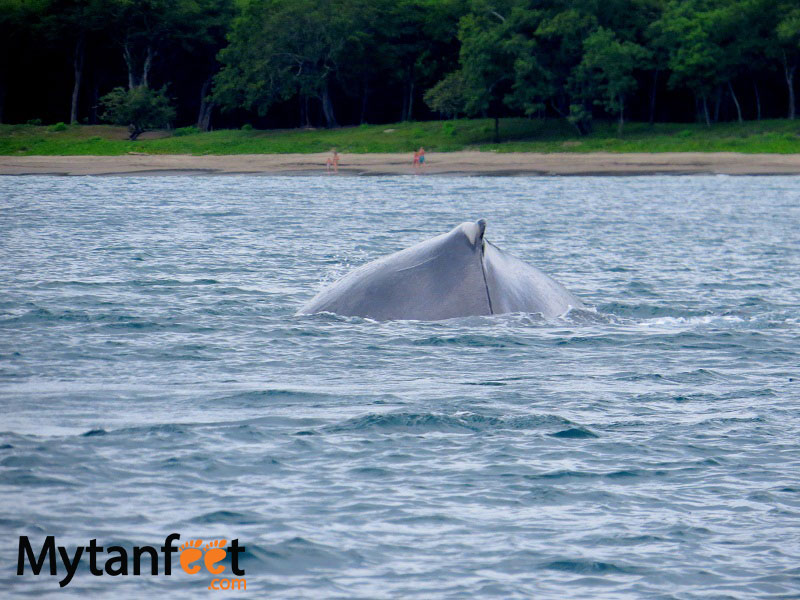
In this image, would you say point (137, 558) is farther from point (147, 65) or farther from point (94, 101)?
point (94, 101)

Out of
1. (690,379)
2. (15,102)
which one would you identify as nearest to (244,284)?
(690,379)

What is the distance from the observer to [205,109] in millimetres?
74000

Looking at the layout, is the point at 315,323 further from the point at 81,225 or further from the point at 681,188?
the point at 681,188

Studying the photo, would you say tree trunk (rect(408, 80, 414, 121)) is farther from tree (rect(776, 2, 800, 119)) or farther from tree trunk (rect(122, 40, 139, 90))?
tree (rect(776, 2, 800, 119))

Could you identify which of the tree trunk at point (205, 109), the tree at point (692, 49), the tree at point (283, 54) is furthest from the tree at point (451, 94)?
the tree trunk at point (205, 109)

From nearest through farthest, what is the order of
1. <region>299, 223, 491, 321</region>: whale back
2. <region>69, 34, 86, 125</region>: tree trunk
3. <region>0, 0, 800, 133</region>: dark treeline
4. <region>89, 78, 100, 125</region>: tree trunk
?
<region>299, 223, 491, 321</region>: whale back → <region>0, 0, 800, 133</region>: dark treeline → <region>69, 34, 86, 125</region>: tree trunk → <region>89, 78, 100, 125</region>: tree trunk

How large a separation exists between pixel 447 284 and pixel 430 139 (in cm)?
5139

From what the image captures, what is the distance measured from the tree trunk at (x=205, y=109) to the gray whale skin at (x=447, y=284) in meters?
60.2

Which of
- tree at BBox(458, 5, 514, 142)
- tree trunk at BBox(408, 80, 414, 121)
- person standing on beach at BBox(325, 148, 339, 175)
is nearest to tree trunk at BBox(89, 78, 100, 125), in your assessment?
tree trunk at BBox(408, 80, 414, 121)

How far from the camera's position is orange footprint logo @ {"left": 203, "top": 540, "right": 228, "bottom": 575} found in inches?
244

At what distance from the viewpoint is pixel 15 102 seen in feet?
244

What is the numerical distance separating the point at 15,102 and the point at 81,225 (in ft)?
164

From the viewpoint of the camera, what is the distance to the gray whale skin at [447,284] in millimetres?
10945

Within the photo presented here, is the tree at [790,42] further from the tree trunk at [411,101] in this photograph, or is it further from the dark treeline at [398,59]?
the tree trunk at [411,101]
